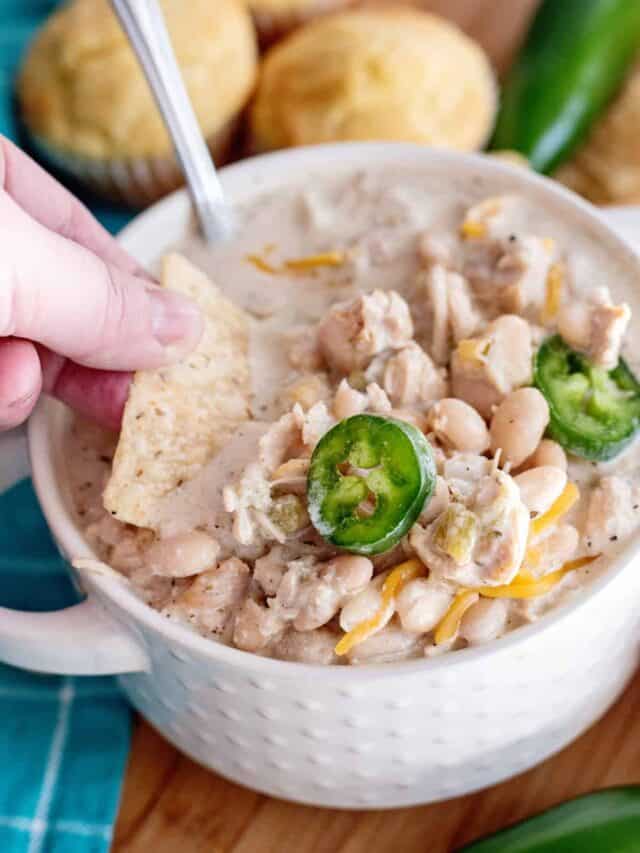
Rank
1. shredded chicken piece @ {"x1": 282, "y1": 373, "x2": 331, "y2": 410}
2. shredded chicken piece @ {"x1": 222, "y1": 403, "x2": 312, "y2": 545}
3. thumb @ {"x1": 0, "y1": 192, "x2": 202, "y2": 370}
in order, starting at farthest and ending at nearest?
1. shredded chicken piece @ {"x1": 282, "y1": 373, "x2": 331, "y2": 410}
2. shredded chicken piece @ {"x1": 222, "y1": 403, "x2": 312, "y2": 545}
3. thumb @ {"x1": 0, "y1": 192, "x2": 202, "y2": 370}

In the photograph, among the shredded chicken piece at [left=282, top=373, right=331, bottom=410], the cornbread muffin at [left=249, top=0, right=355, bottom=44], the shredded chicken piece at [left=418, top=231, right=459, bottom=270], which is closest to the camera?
the shredded chicken piece at [left=282, top=373, right=331, bottom=410]

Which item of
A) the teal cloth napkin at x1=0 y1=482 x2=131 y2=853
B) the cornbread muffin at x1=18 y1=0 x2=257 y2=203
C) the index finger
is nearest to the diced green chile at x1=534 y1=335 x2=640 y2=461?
the index finger

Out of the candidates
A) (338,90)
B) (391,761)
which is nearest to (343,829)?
(391,761)

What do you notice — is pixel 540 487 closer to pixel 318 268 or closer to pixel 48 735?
pixel 318 268

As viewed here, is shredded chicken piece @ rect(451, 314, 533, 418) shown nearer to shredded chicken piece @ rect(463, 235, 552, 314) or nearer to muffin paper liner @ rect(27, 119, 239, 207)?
shredded chicken piece @ rect(463, 235, 552, 314)

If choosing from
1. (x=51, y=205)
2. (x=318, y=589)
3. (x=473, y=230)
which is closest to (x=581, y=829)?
(x=318, y=589)

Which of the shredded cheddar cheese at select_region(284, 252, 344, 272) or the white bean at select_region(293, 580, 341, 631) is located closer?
the white bean at select_region(293, 580, 341, 631)
